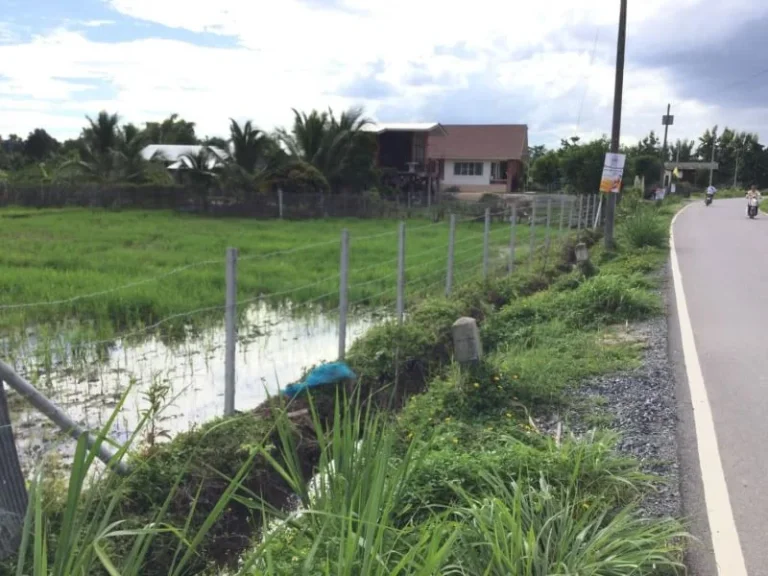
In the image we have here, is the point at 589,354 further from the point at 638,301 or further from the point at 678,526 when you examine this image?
the point at 678,526

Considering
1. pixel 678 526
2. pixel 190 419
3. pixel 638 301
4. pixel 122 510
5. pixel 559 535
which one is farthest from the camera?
pixel 638 301

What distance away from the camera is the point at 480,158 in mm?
54906

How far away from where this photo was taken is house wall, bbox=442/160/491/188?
5550 centimetres

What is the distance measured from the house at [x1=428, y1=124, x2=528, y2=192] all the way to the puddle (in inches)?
1786

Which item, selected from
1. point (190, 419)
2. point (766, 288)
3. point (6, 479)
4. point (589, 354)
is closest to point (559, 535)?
point (6, 479)

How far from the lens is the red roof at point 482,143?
5491cm

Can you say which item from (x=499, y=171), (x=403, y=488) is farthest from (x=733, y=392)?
(x=499, y=171)

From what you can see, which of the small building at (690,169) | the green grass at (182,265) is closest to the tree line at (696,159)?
the small building at (690,169)

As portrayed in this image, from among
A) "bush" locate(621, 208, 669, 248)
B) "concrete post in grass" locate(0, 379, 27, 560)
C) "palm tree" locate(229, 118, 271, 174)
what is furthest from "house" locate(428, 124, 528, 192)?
"concrete post in grass" locate(0, 379, 27, 560)

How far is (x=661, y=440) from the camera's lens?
17.5 feet

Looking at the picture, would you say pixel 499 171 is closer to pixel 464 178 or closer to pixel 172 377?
pixel 464 178

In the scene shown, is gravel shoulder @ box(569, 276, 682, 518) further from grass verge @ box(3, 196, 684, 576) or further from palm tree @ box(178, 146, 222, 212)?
palm tree @ box(178, 146, 222, 212)

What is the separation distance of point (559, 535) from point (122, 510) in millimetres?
2374

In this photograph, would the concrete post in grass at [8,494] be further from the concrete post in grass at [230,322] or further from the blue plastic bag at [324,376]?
the blue plastic bag at [324,376]
